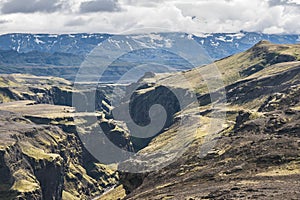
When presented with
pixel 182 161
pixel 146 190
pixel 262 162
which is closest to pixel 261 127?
pixel 182 161

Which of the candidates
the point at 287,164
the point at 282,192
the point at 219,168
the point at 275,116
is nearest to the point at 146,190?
the point at 219,168

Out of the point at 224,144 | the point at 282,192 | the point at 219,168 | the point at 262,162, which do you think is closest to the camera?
the point at 282,192

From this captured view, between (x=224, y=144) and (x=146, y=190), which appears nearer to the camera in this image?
(x=146, y=190)

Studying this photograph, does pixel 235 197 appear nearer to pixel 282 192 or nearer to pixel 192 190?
pixel 282 192

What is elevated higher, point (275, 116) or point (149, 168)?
point (275, 116)

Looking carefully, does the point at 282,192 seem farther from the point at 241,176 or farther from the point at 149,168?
the point at 149,168

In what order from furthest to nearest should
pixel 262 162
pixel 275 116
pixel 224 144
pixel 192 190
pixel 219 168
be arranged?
1. pixel 275 116
2. pixel 224 144
3. pixel 219 168
4. pixel 262 162
5. pixel 192 190

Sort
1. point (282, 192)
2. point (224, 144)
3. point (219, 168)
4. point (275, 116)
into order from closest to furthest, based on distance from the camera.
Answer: point (282, 192)
point (219, 168)
point (224, 144)
point (275, 116)

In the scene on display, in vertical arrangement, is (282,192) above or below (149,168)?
above

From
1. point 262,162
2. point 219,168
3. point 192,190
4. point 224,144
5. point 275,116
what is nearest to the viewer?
point 192,190
